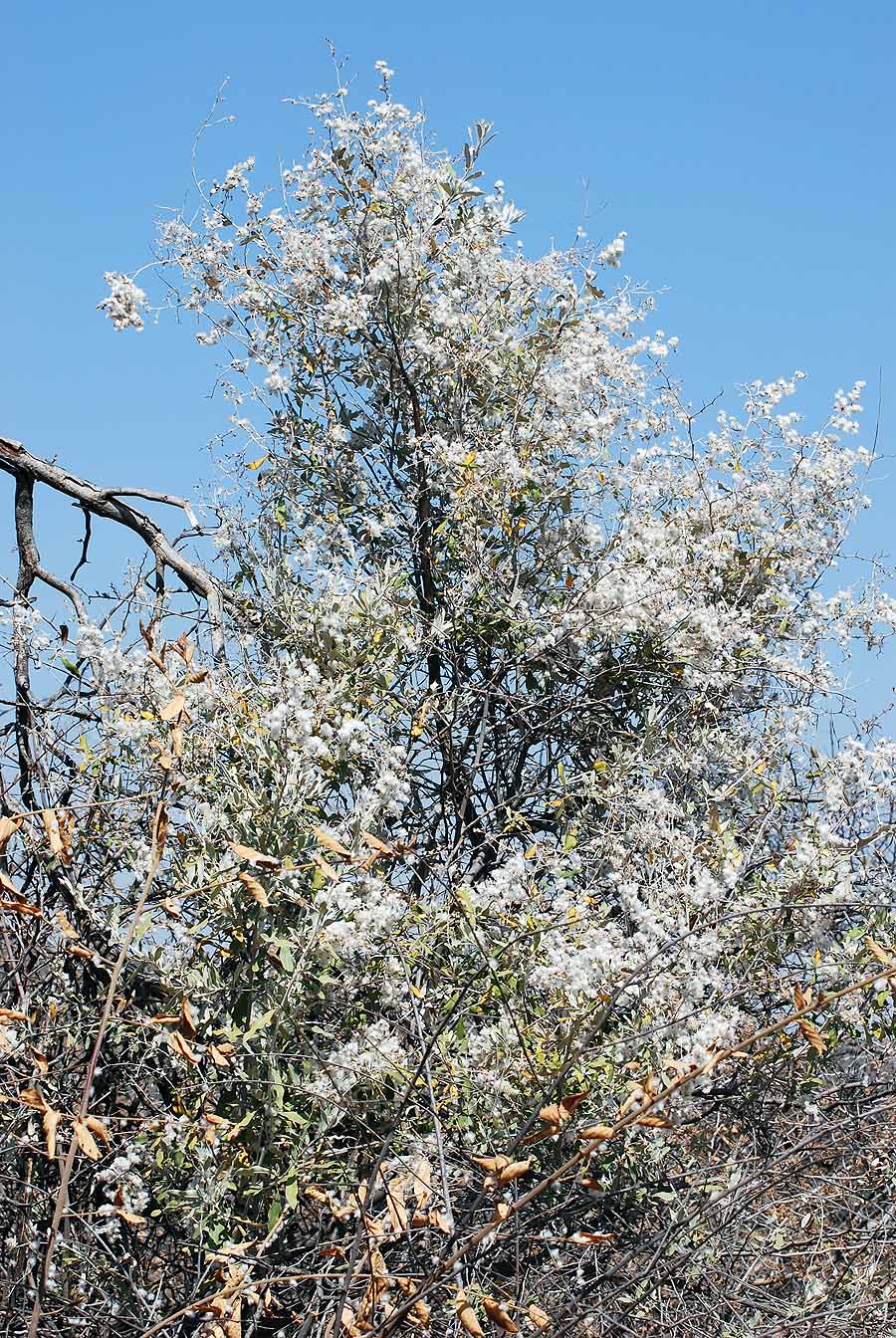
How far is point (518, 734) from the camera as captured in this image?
171 inches

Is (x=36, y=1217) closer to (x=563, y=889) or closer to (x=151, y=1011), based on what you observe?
(x=151, y=1011)

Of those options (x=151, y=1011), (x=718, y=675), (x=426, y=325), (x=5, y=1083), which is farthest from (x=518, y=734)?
(x=5, y=1083)

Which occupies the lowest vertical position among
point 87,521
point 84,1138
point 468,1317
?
point 468,1317

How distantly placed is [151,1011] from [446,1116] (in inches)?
30.8

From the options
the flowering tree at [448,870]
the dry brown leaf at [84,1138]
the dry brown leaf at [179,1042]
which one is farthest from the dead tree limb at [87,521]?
the dry brown leaf at [84,1138]

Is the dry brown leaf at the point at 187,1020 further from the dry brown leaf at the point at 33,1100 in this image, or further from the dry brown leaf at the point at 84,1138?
the dry brown leaf at the point at 84,1138

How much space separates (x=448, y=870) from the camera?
354 cm

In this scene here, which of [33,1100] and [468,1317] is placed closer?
[468,1317]

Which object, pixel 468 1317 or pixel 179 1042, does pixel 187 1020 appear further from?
pixel 468 1317

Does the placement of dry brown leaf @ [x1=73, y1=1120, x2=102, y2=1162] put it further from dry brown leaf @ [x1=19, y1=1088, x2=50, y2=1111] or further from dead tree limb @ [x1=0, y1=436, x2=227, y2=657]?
dead tree limb @ [x1=0, y1=436, x2=227, y2=657]

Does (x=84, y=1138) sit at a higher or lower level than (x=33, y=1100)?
lower

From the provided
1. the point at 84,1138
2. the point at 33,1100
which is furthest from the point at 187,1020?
the point at 84,1138

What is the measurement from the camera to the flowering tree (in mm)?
2748

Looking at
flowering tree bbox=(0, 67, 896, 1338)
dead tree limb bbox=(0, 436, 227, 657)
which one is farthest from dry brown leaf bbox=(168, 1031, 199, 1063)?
dead tree limb bbox=(0, 436, 227, 657)
